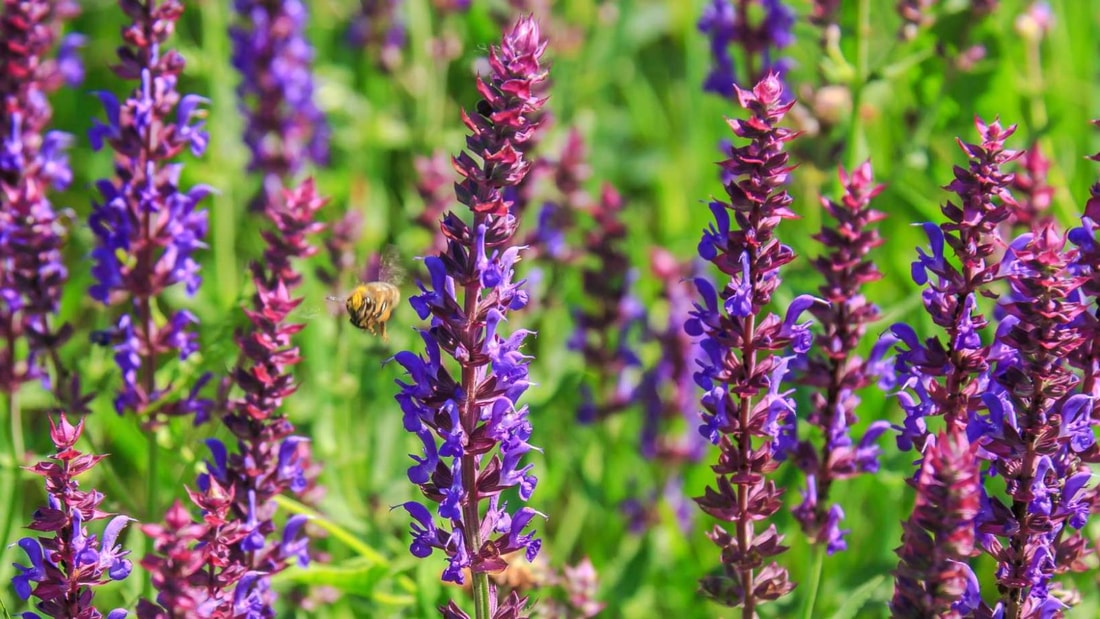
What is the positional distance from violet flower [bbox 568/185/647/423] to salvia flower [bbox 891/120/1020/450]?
1.98m

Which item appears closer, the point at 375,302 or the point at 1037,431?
the point at 1037,431

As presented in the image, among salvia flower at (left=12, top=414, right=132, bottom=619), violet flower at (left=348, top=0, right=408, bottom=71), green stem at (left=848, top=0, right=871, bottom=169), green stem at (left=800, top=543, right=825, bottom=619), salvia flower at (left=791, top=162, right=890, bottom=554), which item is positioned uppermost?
violet flower at (left=348, top=0, right=408, bottom=71)

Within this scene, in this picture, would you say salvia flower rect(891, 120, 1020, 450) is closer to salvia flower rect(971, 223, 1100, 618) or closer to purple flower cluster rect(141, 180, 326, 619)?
salvia flower rect(971, 223, 1100, 618)

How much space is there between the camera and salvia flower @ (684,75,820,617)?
254 cm

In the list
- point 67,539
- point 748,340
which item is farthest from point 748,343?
point 67,539

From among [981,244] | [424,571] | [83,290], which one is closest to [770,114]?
[981,244]

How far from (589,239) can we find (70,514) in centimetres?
267

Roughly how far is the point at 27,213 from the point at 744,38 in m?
2.46

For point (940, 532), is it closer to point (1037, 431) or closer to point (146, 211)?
point (1037, 431)

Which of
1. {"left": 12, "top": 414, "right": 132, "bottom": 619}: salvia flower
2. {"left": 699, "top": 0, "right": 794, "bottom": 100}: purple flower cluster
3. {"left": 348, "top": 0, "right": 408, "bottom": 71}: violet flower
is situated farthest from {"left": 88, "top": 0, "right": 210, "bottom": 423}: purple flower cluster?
{"left": 348, "top": 0, "right": 408, "bottom": 71}: violet flower

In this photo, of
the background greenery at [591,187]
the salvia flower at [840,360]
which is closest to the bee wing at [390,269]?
the background greenery at [591,187]

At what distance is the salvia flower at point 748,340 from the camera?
2537 millimetres

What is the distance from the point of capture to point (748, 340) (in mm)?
2631

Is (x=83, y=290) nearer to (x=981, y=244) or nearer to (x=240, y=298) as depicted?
(x=240, y=298)
